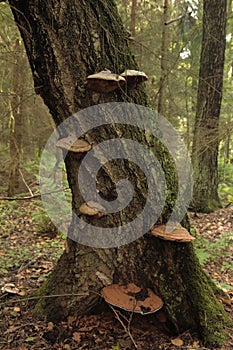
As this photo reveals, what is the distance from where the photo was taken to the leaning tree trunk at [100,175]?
8.13ft

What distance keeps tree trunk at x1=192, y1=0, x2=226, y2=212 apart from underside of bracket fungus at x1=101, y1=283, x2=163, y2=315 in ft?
16.4

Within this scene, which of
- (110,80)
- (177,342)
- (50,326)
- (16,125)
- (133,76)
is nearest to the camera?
(110,80)

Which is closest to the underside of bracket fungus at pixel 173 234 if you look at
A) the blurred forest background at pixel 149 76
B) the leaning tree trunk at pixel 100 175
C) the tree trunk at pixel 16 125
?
the leaning tree trunk at pixel 100 175

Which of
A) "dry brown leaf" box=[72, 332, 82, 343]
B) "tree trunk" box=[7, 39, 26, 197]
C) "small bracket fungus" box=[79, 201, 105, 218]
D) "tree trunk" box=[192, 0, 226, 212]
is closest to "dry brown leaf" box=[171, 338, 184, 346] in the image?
"dry brown leaf" box=[72, 332, 82, 343]

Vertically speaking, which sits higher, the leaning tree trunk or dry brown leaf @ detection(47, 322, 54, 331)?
the leaning tree trunk

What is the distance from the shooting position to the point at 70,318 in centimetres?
288

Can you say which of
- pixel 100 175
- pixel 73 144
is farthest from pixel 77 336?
pixel 73 144

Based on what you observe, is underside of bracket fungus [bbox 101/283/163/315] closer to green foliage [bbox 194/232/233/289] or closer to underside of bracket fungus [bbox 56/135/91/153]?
underside of bracket fungus [bbox 56/135/91/153]

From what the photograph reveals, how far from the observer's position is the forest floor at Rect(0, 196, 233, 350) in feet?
8.77

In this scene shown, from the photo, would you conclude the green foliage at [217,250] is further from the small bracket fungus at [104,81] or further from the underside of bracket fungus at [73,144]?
the small bracket fungus at [104,81]

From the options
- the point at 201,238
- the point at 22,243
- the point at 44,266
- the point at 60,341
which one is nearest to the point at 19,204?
the point at 22,243

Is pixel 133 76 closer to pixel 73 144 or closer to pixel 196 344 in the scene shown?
pixel 73 144

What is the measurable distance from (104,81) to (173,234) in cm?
137

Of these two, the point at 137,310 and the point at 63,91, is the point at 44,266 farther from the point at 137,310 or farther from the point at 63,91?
the point at 63,91
